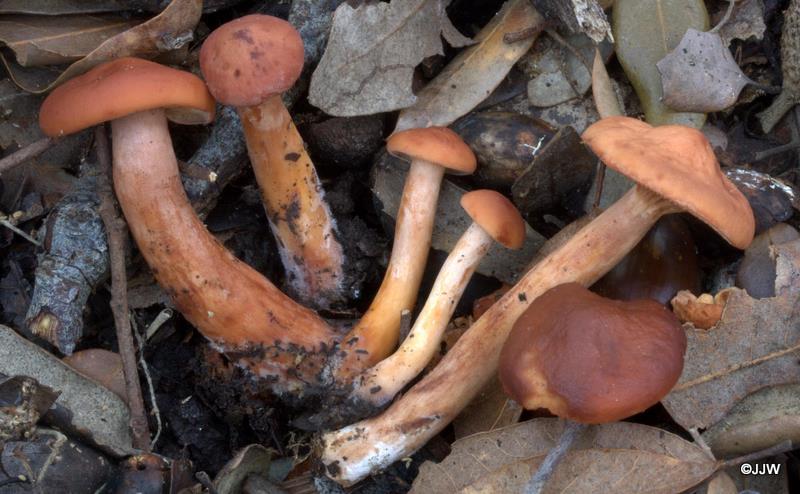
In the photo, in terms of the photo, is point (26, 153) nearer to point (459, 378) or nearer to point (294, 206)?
point (294, 206)

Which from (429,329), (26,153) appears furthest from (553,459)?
(26,153)

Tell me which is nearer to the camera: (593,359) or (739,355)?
(593,359)

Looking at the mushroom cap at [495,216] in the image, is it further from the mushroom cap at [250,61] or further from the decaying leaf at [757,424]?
the decaying leaf at [757,424]

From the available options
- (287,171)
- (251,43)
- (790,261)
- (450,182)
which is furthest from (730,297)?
(251,43)

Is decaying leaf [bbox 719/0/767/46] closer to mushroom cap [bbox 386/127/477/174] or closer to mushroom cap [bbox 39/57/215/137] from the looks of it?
mushroom cap [bbox 386/127/477/174]

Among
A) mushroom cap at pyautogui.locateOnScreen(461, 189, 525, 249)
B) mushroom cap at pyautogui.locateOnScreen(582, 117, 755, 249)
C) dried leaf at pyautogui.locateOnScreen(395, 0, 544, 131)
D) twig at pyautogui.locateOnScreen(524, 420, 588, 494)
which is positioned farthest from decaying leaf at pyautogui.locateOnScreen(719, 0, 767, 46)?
twig at pyautogui.locateOnScreen(524, 420, 588, 494)

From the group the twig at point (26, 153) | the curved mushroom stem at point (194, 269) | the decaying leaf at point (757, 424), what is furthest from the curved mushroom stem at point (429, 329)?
the twig at point (26, 153)

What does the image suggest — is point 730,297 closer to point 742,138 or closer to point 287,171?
point 742,138
